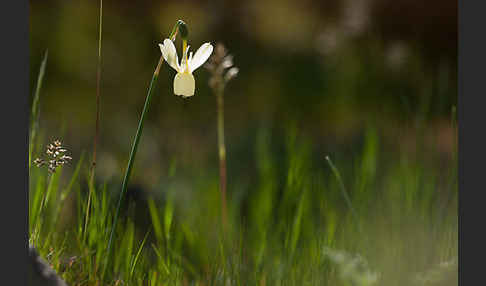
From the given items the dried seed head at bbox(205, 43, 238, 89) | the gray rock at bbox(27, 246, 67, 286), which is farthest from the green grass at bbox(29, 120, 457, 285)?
the dried seed head at bbox(205, 43, 238, 89)

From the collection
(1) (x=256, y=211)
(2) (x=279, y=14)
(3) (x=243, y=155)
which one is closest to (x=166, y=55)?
(1) (x=256, y=211)

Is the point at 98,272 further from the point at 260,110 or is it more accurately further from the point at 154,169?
the point at 260,110

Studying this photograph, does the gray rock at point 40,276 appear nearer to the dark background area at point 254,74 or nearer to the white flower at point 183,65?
the white flower at point 183,65

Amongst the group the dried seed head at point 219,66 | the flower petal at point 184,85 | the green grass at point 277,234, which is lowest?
the green grass at point 277,234

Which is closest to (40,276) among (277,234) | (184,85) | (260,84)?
(184,85)

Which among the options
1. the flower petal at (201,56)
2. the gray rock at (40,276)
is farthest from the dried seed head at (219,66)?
the gray rock at (40,276)

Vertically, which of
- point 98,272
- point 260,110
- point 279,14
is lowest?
point 98,272

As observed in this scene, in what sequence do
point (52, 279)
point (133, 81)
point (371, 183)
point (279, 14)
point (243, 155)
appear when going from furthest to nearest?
point (279, 14), point (133, 81), point (243, 155), point (371, 183), point (52, 279)
